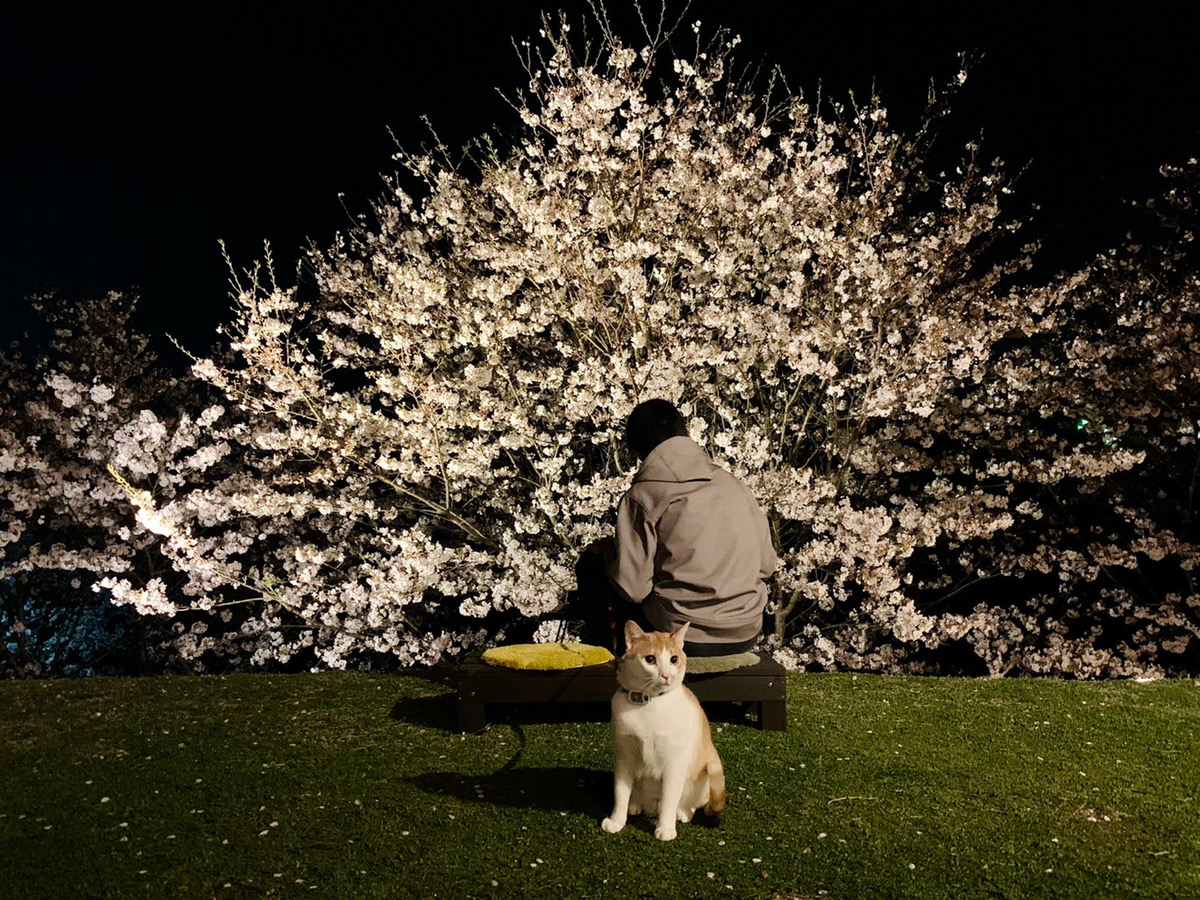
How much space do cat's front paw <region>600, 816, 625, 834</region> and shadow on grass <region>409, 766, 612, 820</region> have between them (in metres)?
0.20

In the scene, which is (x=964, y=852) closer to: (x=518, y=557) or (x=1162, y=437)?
(x=518, y=557)

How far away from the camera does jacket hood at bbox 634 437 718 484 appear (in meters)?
3.96

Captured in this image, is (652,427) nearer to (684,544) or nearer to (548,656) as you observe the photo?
(684,544)

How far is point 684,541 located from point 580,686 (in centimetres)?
108

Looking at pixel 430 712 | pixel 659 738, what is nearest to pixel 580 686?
pixel 430 712

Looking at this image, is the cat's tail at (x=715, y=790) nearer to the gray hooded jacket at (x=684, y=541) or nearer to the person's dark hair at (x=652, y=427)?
the gray hooded jacket at (x=684, y=541)

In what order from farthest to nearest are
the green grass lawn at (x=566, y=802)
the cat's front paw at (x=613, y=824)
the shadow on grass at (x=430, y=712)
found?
the shadow on grass at (x=430, y=712) < the cat's front paw at (x=613, y=824) < the green grass lawn at (x=566, y=802)

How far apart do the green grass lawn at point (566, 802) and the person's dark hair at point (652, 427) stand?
4.83 ft

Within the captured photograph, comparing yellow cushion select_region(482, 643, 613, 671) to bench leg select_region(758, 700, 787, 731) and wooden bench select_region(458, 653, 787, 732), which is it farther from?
bench leg select_region(758, 700, 787, 731)

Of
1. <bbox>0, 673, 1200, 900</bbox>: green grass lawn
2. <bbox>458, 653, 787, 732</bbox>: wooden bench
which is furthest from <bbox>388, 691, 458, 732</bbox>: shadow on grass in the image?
<bbox>458, 653, 787, 732</bbox>: wooden bench

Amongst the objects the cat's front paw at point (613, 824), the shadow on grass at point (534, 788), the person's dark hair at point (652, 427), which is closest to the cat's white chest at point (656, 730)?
the cat's front paw at point (613, 824)

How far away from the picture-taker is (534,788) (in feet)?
12.9

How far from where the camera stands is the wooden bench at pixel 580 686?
4547mm

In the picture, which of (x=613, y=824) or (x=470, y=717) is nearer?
(x=613, y=824)
